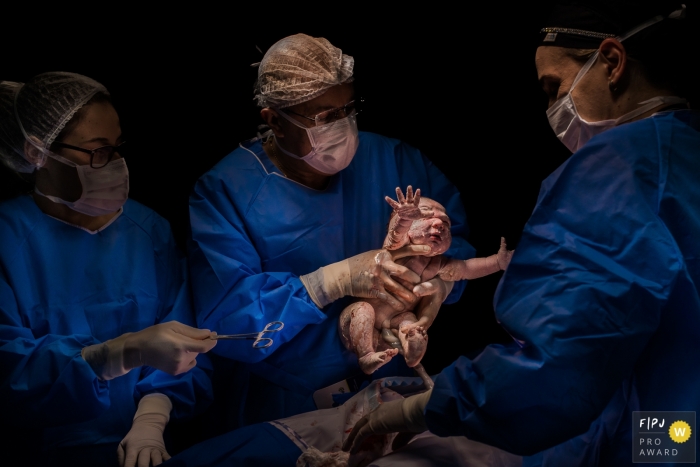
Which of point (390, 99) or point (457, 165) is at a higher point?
point (390, 99)

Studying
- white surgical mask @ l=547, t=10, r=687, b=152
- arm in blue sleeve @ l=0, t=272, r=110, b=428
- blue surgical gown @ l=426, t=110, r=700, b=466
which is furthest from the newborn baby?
arm in blue sleeve @ l=0, t=272, r=110, b=428

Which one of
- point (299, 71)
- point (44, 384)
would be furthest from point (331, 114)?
point (44, 384)

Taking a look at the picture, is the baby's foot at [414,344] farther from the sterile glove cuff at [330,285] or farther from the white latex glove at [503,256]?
the white latex glove at [503,256]

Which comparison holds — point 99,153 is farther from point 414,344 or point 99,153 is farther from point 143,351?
point 414,344

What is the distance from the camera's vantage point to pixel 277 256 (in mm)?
3355

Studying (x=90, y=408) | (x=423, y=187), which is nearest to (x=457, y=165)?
(x=423, y=187)

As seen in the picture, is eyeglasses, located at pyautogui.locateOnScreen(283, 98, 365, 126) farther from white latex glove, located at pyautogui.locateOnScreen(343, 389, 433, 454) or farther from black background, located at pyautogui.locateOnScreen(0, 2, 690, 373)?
white latex glove, located at pyautogui.locateOnScreen(343, 389, 433, 454)

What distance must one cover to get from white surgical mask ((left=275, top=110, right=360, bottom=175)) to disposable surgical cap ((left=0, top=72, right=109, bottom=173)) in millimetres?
941

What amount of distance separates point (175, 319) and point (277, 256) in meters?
0.54

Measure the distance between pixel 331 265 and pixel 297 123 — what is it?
69cm

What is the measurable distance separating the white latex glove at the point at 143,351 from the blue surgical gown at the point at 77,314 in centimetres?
7

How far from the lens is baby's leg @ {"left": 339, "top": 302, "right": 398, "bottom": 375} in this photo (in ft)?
10.0

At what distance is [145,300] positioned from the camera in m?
3.15

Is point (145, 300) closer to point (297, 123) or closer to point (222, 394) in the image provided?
point (222, 394)
